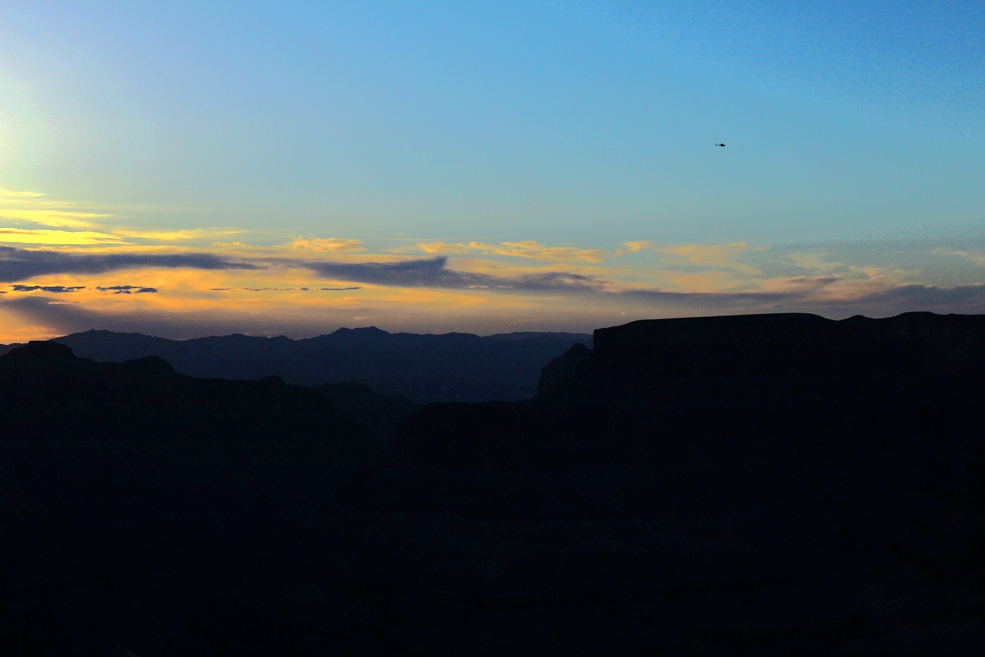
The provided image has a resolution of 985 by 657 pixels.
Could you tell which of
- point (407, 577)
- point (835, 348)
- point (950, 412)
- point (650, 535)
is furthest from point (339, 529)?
point (950, 412)

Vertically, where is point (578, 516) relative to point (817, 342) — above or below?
below

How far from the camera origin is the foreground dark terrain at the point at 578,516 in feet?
261

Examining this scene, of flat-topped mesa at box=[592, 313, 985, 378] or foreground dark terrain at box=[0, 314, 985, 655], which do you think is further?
flat-topped mesa at box=[592, 313, 985, 378]

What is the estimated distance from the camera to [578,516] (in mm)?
94938

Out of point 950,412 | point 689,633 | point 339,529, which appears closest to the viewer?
point 689,633

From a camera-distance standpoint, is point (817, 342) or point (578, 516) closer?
point (578, 516)

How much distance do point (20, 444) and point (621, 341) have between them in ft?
259

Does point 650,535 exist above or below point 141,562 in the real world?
above

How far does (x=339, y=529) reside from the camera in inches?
3868

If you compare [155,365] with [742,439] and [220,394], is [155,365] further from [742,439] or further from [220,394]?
[742,439]

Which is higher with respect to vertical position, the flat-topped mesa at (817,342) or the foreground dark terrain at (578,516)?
the flat-topped mesa at (817,342)

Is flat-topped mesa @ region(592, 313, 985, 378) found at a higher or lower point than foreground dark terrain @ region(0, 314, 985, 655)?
higher

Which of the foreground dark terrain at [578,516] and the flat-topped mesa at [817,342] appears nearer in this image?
the foreground dark terrain at [578,516]

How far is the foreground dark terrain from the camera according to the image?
261 ft
